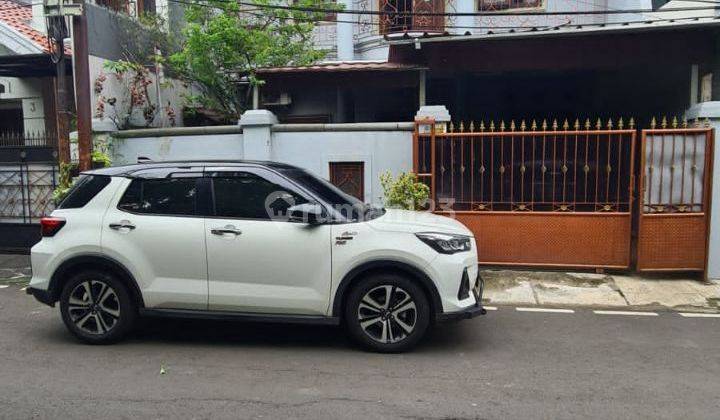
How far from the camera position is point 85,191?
561cm

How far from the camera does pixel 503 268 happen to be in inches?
333

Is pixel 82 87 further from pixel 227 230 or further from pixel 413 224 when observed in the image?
pixel 413 224

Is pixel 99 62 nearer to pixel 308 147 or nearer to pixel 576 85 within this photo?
pixel 308 147

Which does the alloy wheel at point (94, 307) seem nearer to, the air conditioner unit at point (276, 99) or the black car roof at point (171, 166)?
the black car roof at point (171, 166)

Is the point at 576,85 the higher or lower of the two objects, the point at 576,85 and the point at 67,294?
the higher

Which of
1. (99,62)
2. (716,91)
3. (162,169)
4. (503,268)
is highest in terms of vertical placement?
(99,62)

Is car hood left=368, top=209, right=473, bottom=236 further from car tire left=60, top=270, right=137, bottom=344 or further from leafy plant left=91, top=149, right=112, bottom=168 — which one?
leafy plant left=91, top=149, right=112, bottom=168

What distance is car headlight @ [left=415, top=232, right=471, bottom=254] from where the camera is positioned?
5.13m

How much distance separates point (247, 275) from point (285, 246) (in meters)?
0.44

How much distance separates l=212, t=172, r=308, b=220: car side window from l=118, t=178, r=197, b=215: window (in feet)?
0.81

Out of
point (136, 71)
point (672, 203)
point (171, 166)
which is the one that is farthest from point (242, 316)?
point (136, 71)

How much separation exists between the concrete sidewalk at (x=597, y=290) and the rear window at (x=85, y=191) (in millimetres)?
4592

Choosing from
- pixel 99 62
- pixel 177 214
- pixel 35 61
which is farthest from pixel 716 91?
pixel 35 61

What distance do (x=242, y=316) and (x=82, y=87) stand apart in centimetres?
527
